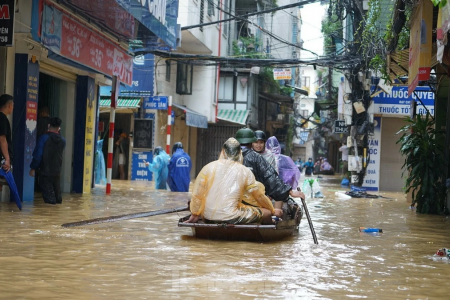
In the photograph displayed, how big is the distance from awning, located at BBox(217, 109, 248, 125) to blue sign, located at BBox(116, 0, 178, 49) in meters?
17.9

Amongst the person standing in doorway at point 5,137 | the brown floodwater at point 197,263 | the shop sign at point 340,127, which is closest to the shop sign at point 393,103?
the shop sign at point 340,127

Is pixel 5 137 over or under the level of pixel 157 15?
under

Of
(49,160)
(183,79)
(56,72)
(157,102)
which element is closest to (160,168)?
(157,102)

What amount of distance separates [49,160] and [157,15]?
436 centimetres

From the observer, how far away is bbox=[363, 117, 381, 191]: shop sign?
87.1 ft

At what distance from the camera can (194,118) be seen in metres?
29.4

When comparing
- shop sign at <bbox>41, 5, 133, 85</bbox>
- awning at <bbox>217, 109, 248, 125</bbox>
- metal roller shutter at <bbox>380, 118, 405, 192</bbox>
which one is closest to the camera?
shop sign at <bbox>41, 5, 133, 85</bbox>

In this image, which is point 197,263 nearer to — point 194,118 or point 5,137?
point 5,137

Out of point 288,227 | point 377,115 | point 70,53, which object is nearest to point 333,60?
point 377,115

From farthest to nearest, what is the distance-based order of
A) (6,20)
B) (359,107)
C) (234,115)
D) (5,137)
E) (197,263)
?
(234,115), (359,107), (5,137), (6,20), (197,263)

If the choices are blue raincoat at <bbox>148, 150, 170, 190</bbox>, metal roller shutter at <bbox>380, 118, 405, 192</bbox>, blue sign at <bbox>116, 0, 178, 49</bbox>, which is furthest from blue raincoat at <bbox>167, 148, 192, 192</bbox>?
metal roller shutter at <bbox>380, 118, 405, 192</bbox>

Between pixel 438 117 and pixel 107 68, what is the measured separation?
808 cm

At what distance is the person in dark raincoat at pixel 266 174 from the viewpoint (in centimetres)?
875

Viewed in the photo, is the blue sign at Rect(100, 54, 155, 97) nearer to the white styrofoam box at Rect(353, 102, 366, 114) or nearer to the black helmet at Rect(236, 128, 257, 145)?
the white styrofoam box at Rect(353, 102, 366, 114)
